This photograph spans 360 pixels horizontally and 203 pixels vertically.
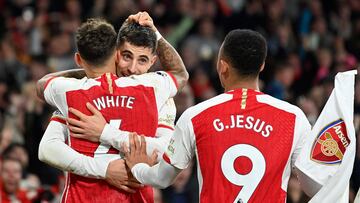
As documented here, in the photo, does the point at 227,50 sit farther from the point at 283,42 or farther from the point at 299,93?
the point at 283,42

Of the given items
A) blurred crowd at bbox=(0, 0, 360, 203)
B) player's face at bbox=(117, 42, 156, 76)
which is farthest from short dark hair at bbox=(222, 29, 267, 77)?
blurred crowd at bbox=(0, 0, 360, 203)

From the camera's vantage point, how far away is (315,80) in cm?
1559

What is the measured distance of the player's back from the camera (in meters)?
5.64

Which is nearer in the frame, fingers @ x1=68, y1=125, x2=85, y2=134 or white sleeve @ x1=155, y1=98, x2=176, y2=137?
fingers @ x1=68, y1=125, x2=85, y2=134

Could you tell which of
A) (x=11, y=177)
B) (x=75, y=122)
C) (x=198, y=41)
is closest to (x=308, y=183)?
(x=75, y=122)

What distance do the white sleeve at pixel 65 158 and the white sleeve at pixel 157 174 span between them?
252 millimetres

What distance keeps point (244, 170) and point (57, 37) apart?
10.3m

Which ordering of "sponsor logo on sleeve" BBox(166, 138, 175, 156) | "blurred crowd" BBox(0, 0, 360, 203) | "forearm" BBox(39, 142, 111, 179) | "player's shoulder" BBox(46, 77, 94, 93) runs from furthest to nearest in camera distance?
"blurred crowd" BBox(0, 0, 360, 203)
"player's shoulder" BBox(46, 77, 94, 93)
"forearm" BBox(39, 142, 111, 179)
"sponsor logo on sleeve" BBox(166, 138, 175, 156)

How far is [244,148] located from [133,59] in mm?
1114

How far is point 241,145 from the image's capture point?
5656mm

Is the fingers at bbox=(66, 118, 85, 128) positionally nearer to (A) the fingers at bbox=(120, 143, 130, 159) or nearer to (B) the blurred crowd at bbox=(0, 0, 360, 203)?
(A) the fingers at bbox=(120, 143, 130, 159)

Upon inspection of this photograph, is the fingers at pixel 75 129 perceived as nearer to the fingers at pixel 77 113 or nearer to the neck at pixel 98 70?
the fingers at pixel 77 113

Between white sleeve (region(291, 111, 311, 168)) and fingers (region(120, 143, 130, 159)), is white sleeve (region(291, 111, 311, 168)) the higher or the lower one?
the higher one

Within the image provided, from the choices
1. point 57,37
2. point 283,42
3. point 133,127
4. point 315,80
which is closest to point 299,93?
point 315,80
